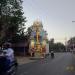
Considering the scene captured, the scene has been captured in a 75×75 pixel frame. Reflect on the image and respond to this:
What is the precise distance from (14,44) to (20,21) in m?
14.1

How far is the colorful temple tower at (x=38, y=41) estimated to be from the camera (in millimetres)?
75688

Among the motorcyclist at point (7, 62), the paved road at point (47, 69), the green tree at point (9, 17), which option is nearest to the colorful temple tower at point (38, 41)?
the green tree at point (9, 17)

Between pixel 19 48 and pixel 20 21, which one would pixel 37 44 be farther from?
pixel 20 21

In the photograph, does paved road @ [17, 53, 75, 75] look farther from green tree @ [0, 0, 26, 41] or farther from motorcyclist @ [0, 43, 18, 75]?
green tree @ [0, 0, 26, 41]

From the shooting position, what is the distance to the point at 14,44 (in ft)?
261

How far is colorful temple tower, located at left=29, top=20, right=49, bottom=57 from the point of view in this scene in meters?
75.7

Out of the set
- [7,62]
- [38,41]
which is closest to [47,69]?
[7,62]

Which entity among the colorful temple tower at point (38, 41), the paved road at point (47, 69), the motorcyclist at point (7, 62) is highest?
the colorful temple tower at point (38, 41)

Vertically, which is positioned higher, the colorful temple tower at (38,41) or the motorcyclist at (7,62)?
the colorful temple tower at (38,41)

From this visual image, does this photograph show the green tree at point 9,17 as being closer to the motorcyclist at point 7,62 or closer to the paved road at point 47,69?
the paved road at point 47,69

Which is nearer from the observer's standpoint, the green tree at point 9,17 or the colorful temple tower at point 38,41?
the green tree at point 9,17

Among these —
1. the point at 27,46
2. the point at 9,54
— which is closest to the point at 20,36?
the point at 27,46

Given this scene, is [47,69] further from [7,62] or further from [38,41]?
[38,41]

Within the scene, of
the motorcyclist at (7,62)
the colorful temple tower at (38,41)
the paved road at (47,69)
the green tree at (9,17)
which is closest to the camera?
the motorcyclist at (7,62)
